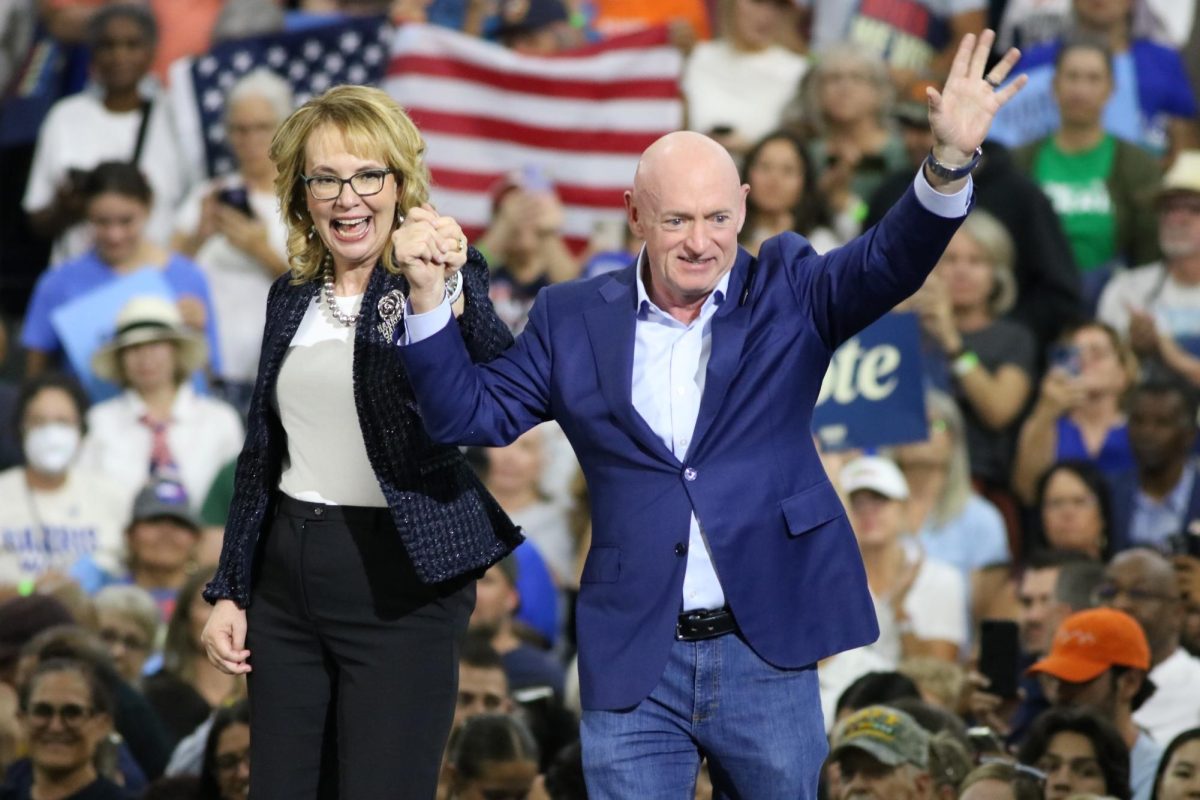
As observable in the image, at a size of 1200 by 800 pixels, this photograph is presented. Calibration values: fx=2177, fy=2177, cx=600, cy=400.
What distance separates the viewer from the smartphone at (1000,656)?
644 centimetres

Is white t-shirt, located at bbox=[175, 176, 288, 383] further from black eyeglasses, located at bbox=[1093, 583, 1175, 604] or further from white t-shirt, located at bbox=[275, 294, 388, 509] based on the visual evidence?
white t-shirt, located at bbox=[275, 294, 388, 509]

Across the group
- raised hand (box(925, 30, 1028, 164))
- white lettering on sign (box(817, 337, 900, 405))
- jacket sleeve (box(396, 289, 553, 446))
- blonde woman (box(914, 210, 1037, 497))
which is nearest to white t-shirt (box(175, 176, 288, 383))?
white lettering on sign (box(817, 337, 900, 405))

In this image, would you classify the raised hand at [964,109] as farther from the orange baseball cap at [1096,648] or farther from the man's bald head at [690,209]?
the orange baseball cap at [1096,648]

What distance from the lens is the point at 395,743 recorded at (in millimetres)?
4113

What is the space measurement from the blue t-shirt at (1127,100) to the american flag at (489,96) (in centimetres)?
161

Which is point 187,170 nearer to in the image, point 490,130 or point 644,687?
point 490,130

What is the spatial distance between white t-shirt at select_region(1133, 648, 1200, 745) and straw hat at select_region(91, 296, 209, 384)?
166 inches

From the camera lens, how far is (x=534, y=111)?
10.9 meters

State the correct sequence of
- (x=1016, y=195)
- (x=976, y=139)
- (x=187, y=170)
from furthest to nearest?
1. (x=187, y=170)
2. (x=1016, y=195)
3. (x=976, y=139)

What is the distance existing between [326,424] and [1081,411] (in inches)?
203

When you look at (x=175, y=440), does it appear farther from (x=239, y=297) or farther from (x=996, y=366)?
(x=996, y=366)

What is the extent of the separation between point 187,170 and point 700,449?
6902 mm

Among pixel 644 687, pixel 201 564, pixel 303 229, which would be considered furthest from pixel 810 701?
pixel 201 564

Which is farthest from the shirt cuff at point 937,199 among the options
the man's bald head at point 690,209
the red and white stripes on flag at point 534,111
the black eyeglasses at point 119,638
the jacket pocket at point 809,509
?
the red and white stripes on flag at point 534,111
